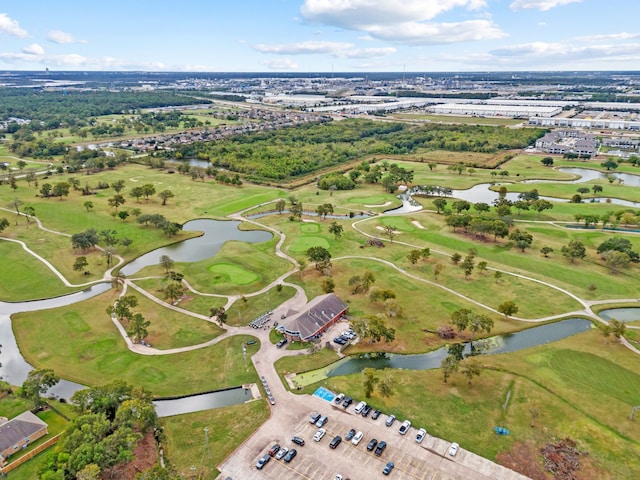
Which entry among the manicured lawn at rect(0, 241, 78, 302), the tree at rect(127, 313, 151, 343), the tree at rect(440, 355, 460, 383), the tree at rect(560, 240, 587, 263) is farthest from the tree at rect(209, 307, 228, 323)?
the tree at rect(560, 240, 587, 263)

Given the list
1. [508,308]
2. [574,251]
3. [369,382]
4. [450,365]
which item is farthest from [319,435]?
[574,251]

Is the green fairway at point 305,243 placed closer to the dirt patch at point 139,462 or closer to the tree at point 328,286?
the tree at point 328,286

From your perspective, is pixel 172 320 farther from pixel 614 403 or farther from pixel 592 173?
pixel 592 173

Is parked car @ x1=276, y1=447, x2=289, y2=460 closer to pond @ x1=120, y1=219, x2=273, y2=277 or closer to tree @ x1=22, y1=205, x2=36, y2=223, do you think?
pond @ x1=120, y1=219, x2=273, y2=277

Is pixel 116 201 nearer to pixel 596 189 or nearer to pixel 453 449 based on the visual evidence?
pixel 453 449

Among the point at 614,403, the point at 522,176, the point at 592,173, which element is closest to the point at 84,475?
the point at 614,403

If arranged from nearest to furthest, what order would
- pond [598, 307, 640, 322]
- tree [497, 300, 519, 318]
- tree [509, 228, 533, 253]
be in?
tree [497, 300, 519, 318] → pond [598, 307, 640, 322] → tree [509, 228, 533, 253]

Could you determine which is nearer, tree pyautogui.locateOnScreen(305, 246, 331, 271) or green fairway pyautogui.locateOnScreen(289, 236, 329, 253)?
tree pyautogui.locateOnScreen(305, 246, 331, 271)
